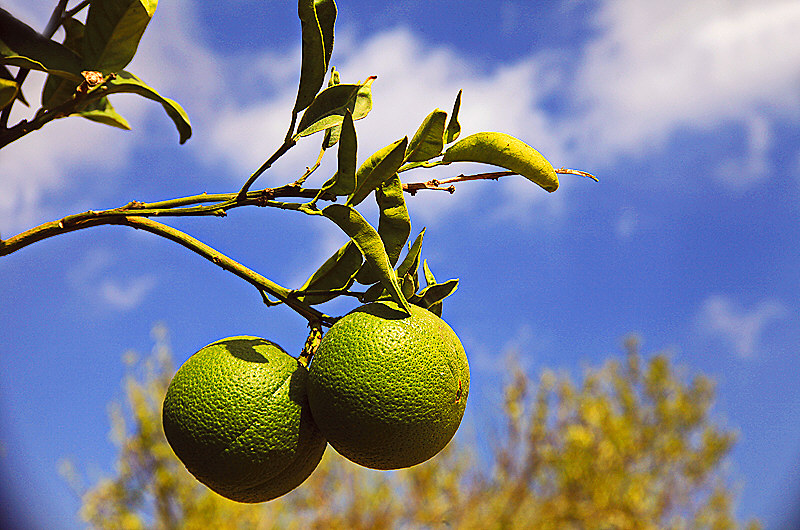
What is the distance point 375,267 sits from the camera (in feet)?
3.24

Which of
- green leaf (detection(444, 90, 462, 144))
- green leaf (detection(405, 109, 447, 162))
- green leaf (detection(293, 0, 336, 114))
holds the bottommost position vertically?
green leaf (detection(405, 109, 447, 162))

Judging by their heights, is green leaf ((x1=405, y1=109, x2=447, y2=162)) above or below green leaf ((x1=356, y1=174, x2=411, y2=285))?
above

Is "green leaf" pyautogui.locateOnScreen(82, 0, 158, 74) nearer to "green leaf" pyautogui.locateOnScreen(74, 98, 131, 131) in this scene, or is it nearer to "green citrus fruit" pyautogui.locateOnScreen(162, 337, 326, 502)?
"green leaf" pyautogui.locateOnScreen(74, 98, 131, 131)

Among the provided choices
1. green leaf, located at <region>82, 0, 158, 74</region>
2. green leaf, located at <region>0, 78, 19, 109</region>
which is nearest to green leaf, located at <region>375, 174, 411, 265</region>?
green leaf, located at <region>82, 0, 158, 74</region>

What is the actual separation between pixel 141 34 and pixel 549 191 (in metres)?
0.70

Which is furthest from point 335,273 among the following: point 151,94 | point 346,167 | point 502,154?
point 151,94

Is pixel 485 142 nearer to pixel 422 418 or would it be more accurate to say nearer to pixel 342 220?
pixel 342 220

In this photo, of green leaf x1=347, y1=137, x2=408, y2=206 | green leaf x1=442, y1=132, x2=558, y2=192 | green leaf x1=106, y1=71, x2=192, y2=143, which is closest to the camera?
green leaf x1=347, y1=137, x2=408, y2=206

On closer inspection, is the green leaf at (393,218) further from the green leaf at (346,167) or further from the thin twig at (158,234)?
the thin twig at (158,234)

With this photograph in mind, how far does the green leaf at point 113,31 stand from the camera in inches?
41.1

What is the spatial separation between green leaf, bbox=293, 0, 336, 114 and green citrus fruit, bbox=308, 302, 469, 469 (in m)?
0.35

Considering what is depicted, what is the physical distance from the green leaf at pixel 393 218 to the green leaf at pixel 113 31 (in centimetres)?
46

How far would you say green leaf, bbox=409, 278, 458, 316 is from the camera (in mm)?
1157

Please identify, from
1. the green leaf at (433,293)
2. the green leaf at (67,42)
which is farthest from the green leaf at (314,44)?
the green leaf at (67,42)
